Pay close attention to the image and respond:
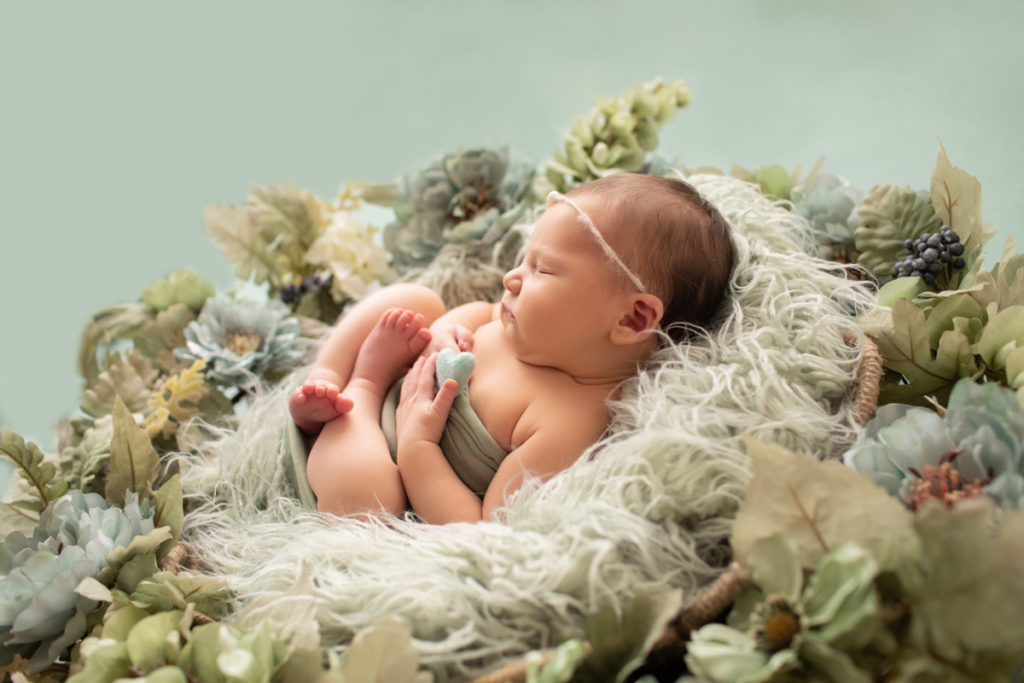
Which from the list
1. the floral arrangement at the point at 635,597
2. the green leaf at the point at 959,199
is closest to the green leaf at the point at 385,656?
the floral arrangement at the point at 635,597

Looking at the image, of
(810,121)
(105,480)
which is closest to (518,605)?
(105,480)

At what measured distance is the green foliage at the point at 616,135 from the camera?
1.36 meters

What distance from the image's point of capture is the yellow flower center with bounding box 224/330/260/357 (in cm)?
131

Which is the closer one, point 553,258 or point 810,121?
point 553,258

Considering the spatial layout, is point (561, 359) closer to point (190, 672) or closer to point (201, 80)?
point (190, 672)

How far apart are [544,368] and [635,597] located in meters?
0.40

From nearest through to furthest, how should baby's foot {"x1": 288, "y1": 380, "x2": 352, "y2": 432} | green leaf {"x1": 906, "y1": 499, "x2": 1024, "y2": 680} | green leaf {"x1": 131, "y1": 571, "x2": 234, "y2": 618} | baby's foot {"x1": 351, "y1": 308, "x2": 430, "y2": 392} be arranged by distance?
green leaf {"x1": 906, "y1": 499, "x2": 1024, "y2": 680} → green leaf {"x1": 131, "y1": 571, "x2": 234, "y2": 618} → baby's foot {"x1": 288, "y1": 380, "x2": 352, "y2": 432} → baby's foot {"x1": 351, "y1": 308, "x2": 430, "y2": 392}

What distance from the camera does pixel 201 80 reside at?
2.22 metres

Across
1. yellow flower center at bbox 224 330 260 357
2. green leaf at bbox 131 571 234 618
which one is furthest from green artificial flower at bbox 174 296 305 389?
green leaf at bbox 131 571 234 618

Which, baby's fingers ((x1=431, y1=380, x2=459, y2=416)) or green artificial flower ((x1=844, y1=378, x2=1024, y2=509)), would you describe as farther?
baby's fingers ((x1=431, y1=380, x2=459, y2=416))

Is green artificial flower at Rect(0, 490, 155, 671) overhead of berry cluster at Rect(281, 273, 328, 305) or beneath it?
beneath

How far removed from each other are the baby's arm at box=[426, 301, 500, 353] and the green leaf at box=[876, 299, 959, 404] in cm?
55

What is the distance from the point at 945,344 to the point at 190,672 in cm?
86

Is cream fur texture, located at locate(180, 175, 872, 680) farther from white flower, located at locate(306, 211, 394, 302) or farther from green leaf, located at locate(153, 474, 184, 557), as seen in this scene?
white flower, located at locate(306, 211, 394, 302)
